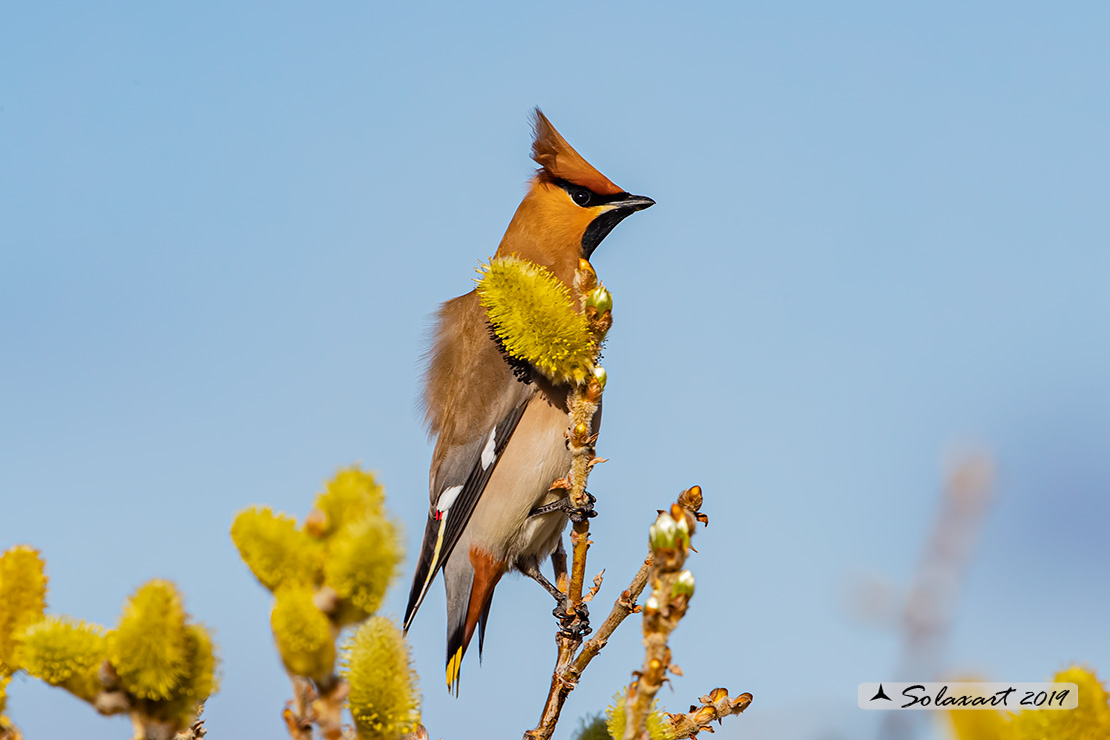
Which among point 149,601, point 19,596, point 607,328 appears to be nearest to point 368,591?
point 149,601

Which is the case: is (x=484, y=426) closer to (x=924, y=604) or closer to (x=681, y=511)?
(x=681, y=511)

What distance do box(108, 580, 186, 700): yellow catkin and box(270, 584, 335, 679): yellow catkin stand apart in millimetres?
93

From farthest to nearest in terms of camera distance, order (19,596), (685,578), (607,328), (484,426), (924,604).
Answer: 1. (484,426)
2. (607,328)
3. (685,578)
4. (19,596)
5. (924,604)

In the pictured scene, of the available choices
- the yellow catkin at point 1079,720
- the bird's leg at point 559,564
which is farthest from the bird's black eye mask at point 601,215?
the yellow catkin at point 1079,720

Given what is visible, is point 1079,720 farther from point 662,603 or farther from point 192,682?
point 192,682

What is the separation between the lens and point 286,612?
960 millimetres

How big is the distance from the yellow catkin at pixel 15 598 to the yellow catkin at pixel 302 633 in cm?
29

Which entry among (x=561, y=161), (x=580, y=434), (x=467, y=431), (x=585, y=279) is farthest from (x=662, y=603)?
(x=561, y=161)

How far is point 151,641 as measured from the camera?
984 millimetres

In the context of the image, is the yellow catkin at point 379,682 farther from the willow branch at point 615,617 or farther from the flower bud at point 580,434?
the flower bud at point 580,434

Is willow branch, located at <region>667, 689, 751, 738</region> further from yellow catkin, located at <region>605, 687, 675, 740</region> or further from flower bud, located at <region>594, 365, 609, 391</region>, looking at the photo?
flower bud, located at <region>594, 365, 609, 391</region>

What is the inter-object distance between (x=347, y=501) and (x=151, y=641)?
20 centimetres

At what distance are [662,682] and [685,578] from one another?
0.11 metres

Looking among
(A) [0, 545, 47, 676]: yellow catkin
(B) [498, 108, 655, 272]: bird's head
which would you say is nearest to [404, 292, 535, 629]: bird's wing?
(B) [498, 108, 655, 272]: bird's head
